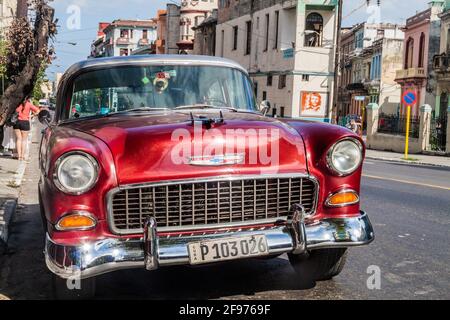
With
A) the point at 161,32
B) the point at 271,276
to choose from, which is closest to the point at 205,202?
the point at 271,276

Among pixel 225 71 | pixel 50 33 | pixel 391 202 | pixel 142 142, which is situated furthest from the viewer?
pixel 391 202

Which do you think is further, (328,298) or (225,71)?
(225,71)

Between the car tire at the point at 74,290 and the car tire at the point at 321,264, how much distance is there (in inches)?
66.7

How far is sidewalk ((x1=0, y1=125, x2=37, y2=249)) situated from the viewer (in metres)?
6.88

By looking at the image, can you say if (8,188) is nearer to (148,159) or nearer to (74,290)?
(74,290)

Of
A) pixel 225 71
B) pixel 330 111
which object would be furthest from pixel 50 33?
pixel 330 111

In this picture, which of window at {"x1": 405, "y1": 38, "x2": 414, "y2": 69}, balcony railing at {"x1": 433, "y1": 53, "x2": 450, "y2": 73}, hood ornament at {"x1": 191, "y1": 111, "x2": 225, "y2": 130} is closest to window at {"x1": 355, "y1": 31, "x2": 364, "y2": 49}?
window at {"x1": 405, "y1": 38, "x2": 414, "y2": 69}

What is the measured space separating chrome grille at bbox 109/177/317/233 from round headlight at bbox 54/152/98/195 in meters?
0.19

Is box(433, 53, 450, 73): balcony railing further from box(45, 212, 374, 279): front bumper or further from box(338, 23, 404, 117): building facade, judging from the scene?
box(45, 212, 374, 279): front bumper

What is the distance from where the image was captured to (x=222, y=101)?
17.5ft

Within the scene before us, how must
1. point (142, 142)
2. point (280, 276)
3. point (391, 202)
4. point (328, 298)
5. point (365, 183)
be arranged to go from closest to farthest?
point (142, 142) → point (328, 298) → point (280, 276) → point (391, 202) → point (365, 183)

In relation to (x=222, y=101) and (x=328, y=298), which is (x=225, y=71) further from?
(x=328, y=298)

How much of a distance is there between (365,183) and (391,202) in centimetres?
296

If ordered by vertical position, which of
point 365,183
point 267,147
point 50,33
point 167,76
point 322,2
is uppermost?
point 322,2
